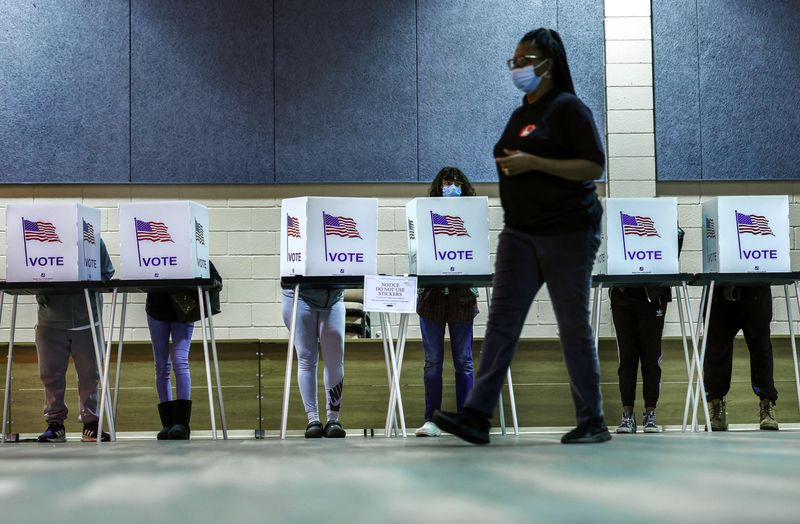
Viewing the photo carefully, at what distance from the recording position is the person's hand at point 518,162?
2.84m

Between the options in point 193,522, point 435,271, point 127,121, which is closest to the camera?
point 193,522

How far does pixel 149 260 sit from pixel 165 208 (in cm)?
23

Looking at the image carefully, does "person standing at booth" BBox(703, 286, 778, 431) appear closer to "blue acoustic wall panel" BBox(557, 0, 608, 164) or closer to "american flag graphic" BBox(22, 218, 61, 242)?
"blue acoustic wall panel" BBox(557, 0, 608, 164)

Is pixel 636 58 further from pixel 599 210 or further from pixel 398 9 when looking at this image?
pixel 599 210

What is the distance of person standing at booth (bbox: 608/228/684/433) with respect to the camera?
461 cm

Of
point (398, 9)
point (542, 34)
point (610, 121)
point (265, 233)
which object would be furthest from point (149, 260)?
point (610, 121)

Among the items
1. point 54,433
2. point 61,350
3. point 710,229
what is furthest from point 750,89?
point 54,433

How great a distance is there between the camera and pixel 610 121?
21.4 ft

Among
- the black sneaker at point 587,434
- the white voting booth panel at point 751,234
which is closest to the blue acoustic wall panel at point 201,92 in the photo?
the white voting booth panel at point 751,234

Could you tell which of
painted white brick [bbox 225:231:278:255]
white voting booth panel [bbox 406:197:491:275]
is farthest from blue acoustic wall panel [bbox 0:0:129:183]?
white voting booth panel [bbox 406:197:491:275]

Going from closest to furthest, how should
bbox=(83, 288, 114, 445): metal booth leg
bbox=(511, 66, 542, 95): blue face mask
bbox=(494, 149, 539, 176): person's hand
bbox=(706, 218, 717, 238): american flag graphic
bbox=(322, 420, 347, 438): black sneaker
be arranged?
bbox=(494, 149, 539, 176): person's hand → bbox=(511, 66, 542, 95): blue face mask → bbox=(83, 288, 114, 445): metal booth leg → bbox=(322, 420, 347, 438): black sneaker → bbox=(706, 218, 717, 238): american flag graphic

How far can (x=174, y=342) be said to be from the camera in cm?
441

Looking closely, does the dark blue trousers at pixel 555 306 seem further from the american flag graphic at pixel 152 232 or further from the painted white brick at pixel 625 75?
A: the painted white brick at pixel 625 75

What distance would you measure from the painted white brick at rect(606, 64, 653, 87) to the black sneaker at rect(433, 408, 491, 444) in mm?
4163
